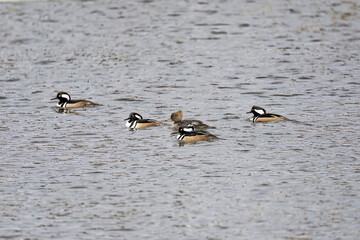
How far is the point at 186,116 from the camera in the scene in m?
22.2

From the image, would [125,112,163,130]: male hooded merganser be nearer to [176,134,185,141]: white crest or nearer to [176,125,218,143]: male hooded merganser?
[176,134,185,141]: white crest

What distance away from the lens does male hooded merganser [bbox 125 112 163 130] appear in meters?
20.8

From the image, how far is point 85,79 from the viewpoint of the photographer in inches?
1072

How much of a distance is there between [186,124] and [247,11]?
61.3ft

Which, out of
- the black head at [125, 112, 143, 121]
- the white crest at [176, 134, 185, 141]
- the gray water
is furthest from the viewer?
the black head at [125, 112, 143, 121]

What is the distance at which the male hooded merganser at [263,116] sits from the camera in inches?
830

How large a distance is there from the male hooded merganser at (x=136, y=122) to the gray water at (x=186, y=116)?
0.87 ft

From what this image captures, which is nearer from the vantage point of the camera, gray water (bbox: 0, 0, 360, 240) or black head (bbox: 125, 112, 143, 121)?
gray water (bbox: 0, 0, 360, 240)

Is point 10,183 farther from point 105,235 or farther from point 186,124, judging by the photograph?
point 186,124

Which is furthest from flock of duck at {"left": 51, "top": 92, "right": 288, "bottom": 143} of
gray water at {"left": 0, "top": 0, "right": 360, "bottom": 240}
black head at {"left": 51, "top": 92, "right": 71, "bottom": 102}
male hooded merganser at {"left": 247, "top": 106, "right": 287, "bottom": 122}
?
black head at {"left": 51, "top": 92, "right": 71, "bottom": 102}

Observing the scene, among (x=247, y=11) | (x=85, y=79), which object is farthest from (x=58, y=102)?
(x=247, y=11)

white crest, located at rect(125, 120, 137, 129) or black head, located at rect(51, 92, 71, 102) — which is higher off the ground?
black head, located at rect(51, 92, 71, 102)

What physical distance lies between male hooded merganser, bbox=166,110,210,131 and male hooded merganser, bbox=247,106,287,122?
4.86 feet

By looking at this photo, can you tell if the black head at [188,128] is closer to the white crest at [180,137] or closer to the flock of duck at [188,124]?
the flock of duck at [188,124]
